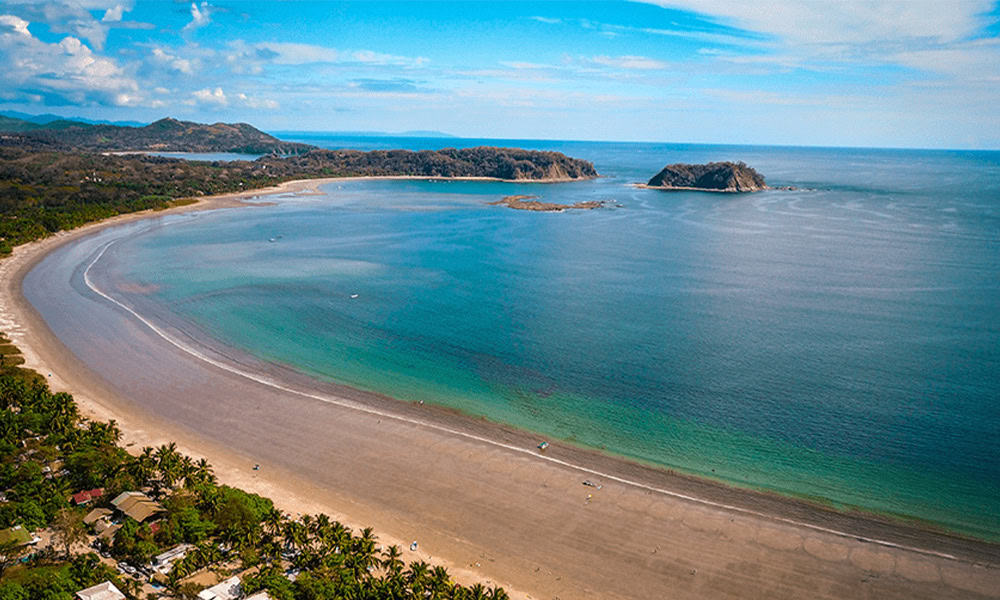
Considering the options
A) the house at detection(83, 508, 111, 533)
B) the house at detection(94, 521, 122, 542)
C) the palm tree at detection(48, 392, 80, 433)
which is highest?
the palm tree at detection(48, 392, 80, 433)

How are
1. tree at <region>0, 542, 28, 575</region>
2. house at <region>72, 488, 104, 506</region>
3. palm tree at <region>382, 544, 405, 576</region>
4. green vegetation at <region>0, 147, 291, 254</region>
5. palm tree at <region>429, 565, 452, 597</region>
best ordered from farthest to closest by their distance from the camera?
green vegetation at <region>0, 147, 291, 254</region> < house at <region>72, 488, 104, 506</region> < palm tree at <region>382, 544, 405, 576</region> < palm tree at <region>429, 565, 452, 597</region> < tree at <region>0, 542, 28, 575</region>

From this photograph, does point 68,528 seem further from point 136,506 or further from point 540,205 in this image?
point 540,205

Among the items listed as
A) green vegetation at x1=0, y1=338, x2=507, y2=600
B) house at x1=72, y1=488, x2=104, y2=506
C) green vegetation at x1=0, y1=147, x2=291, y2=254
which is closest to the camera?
green vegetation at x1=0, y1=338, x2=507, y2=600

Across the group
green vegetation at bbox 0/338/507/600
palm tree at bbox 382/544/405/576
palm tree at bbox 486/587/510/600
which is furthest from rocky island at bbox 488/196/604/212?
palm tree at bbox 486/587/510/600

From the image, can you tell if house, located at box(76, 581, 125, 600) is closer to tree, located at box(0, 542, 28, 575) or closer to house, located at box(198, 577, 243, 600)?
house, located at box(198, 577, 243, 600)

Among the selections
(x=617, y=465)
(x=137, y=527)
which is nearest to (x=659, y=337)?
(x=617, y=465)

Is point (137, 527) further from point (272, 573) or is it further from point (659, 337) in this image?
point (659, 337)

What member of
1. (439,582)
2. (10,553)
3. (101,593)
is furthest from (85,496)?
(439,582)
